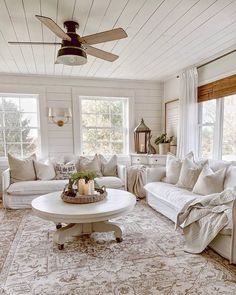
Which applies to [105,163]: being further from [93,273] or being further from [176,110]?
[93,273]

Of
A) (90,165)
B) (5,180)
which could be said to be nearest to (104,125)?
(90,165)

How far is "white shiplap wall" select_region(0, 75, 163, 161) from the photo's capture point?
4.46 m

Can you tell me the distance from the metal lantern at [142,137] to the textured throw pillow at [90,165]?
3.35ft

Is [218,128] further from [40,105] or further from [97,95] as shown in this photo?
Answer: [40,105]

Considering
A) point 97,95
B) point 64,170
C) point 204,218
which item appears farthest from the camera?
point 97,95

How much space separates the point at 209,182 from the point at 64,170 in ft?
8.23

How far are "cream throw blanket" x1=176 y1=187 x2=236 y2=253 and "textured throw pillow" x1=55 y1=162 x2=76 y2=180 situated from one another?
229 centimetres

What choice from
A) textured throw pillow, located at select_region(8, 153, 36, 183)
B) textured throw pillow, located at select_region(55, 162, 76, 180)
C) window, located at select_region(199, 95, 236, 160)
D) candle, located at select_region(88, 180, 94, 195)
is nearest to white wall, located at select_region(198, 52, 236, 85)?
window, located at select_region(199, 95, 236, 160)

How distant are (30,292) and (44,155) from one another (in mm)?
3135

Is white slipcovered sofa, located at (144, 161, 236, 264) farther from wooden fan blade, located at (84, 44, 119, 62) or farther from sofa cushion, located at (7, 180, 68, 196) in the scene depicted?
wooden fan blade, located at (84, 44, 119, 62)

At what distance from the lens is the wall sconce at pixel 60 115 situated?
4.45m

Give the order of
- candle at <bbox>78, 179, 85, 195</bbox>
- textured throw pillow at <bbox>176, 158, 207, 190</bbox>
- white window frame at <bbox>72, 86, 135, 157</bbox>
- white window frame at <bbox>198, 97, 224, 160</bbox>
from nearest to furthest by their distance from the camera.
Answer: candle at <bbox>78, 179, 85, 195</bbox> < textured throw pillow at <bbox>176, 158, 207, 190</bbox> < white window frame at <bbox>198, 97, 224, 160</bbox> < white window frame at <bbox>72, 86, 135, 157</bbox>

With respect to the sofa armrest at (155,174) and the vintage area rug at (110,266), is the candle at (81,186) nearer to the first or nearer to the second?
the vintage area rug at (110,266)

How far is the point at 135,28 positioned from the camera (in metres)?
2.53
